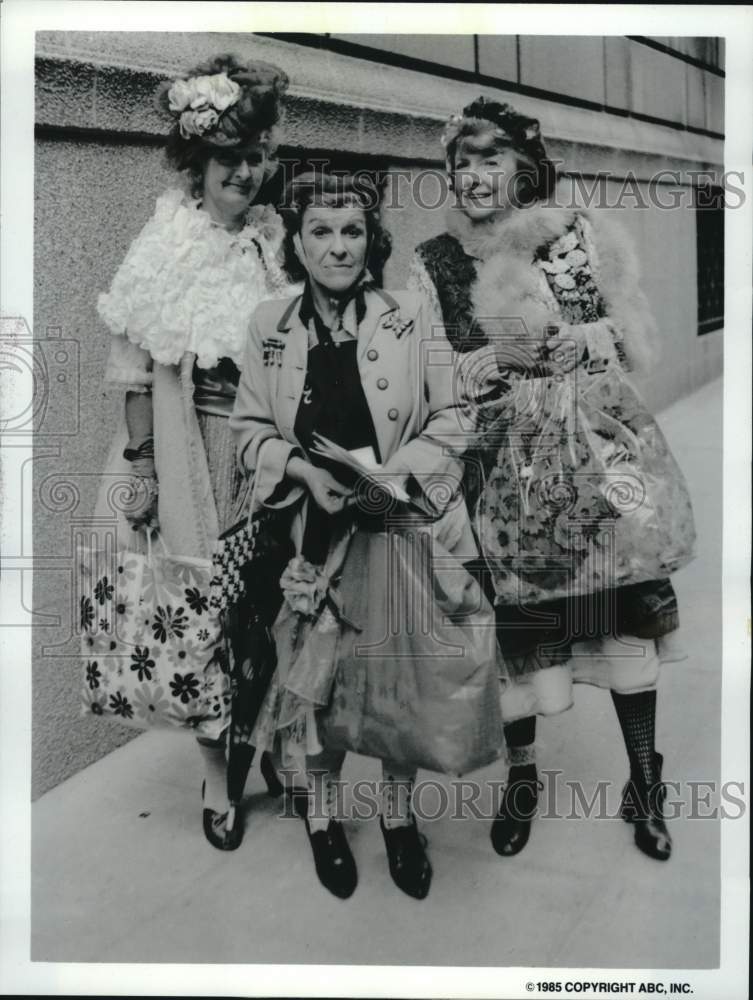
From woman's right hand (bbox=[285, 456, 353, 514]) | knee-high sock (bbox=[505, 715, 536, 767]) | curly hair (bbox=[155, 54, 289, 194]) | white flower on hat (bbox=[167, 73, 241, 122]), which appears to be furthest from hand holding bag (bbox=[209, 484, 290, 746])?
white flower on hat (bbox=[167, 73, 241, 122])

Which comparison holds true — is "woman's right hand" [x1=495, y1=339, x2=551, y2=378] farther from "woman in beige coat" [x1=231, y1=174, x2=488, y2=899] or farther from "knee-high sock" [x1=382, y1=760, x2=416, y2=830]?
"knee-high sock" [x1=382, y1=760, x2=416, y2=830]

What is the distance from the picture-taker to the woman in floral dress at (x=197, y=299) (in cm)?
288

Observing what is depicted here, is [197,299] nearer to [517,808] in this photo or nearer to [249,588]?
[249,588]

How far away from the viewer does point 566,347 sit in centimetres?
290

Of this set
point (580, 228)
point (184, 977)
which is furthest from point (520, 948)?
point (580, 228)

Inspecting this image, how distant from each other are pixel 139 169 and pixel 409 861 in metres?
2.07

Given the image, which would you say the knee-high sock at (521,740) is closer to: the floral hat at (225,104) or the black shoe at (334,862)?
the black shoe at (334,862)

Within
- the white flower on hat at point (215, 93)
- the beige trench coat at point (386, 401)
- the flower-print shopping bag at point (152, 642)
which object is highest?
the white flower on hat at point (215, 93)

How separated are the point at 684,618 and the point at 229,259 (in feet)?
5.38

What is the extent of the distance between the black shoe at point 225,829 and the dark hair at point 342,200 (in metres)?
1.57

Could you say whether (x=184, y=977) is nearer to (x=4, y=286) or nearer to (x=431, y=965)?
(x=431, y=965)

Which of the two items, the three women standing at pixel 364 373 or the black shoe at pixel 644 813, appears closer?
the three women standing at pixel 364 373

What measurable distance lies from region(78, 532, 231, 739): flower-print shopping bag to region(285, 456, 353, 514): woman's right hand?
14.3 inches

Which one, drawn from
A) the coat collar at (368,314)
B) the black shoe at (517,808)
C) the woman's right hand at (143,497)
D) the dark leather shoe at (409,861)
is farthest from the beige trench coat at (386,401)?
the dark leather shoe at (409,861)
